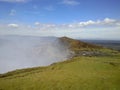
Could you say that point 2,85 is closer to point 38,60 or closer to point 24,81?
point 24,81

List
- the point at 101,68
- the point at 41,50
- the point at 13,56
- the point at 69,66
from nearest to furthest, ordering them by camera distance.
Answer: the point at 101,68 → the point at 69,66 → the point at 41,50 → the point at 13,56

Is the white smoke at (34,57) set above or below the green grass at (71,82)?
below

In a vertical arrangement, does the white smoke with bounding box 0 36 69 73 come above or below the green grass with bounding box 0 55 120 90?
below

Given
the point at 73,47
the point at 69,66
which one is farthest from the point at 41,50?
the point at 69,66

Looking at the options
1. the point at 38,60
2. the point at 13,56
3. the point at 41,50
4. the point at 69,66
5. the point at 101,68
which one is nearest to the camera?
the point at 101,68

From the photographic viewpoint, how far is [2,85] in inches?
1674

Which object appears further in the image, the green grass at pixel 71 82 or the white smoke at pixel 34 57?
the white smoke at pixel 34 57

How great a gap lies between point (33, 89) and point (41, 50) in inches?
3844

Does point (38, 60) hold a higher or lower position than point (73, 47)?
lower

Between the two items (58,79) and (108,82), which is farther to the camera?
(58,79)

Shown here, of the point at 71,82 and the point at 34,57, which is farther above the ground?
the point at 71,82

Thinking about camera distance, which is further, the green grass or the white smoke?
the white smoke

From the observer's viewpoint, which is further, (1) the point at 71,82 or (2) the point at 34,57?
(2) the point at 34,57

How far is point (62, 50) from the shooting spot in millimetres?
131500
